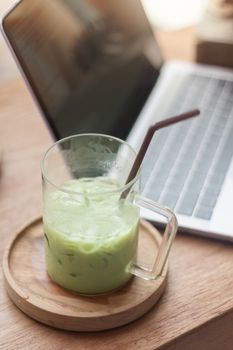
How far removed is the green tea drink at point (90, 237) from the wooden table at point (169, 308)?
57mm

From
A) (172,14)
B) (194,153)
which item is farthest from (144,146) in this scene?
(172,14)

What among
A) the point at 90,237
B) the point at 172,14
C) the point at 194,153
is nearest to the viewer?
the point at 90,237

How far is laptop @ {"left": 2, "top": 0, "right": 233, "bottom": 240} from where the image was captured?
32.4 inches

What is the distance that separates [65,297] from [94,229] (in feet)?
0.31

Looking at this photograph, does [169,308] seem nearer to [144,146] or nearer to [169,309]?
[169,309]

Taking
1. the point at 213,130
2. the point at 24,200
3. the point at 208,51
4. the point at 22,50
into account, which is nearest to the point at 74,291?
the point at 24,200

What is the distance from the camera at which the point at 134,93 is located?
3.43 feet

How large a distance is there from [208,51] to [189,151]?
0.91ft

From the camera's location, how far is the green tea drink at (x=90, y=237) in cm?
67

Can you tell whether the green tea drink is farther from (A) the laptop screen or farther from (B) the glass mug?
(A) the laptop screen

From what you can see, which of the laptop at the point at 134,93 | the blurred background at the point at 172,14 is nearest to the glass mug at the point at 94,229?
the laptop at the point at 134,93

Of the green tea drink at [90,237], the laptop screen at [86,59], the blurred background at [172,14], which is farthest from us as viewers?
the blurred background at [172,14]

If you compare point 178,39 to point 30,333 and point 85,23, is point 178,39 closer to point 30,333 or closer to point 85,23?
point 85,23

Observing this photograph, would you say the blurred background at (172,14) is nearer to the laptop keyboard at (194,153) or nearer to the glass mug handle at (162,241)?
the laptop keyboard at (194,153)
